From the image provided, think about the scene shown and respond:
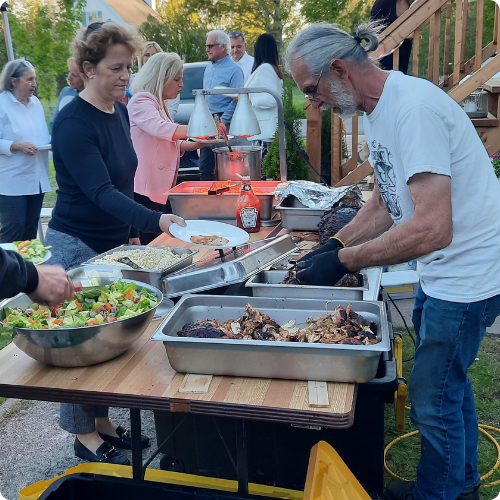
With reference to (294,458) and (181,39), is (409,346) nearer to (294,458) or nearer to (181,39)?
(294,458)

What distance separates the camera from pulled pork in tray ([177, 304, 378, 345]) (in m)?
1.80

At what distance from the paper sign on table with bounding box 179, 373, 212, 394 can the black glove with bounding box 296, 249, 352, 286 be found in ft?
2.28

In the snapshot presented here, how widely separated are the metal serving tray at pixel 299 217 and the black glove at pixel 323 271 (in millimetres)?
1096

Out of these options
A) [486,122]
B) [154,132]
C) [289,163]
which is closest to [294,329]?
[154,132]

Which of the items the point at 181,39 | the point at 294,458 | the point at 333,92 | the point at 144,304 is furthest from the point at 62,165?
the point at 181,39

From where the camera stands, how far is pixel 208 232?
282 cm

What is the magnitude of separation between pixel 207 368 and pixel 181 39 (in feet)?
57.2

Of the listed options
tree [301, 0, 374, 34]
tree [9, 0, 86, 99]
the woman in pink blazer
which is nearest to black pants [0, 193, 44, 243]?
the woman in pink blazer

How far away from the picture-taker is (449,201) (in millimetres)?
1849

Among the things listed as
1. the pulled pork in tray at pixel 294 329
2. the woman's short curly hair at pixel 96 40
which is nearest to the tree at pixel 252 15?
the woman's short curly hair at pixel 96 40

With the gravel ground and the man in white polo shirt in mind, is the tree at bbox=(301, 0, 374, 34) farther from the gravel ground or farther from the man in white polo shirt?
the gravel ground

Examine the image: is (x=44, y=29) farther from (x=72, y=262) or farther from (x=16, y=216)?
(x=72, y=262)

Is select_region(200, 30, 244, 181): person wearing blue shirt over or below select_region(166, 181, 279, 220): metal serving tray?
over

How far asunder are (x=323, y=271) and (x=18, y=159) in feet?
14.1
